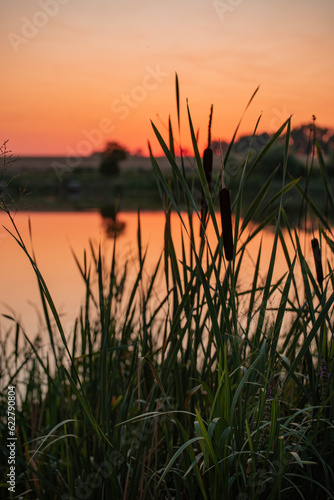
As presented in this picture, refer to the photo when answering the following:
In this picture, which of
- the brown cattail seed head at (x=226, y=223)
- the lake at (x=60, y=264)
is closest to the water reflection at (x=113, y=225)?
the lake at (x=60, y=264)

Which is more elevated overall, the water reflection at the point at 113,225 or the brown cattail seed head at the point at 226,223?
the brown cattail seed head at the point at 226,223

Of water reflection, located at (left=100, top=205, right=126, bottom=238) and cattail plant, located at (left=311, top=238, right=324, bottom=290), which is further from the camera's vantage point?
water reflection, located at (left=100, top=205, right=126, bottom=238)

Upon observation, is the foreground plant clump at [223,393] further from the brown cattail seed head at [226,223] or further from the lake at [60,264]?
the lake at [60,264]

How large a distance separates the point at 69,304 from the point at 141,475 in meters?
4.16

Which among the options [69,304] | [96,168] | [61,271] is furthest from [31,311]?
[96,168]

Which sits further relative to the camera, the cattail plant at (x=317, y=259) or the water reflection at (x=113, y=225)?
the water reflection at (x=113, y=225)

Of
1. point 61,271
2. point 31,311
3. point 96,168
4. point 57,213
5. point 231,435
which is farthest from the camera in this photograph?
point 96,168

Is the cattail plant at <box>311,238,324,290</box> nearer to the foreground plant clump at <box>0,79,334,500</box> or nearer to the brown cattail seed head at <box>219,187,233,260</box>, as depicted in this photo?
the foreground plant clump at <box>0,79,334,500</box>

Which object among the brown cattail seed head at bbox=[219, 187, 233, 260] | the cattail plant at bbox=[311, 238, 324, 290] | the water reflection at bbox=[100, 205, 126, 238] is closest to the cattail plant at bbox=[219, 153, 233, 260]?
the brown cattail seed head at bbox=[219, 187, 233, 260]

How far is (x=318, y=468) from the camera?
117cm

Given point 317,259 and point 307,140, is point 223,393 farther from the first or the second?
point 307,140

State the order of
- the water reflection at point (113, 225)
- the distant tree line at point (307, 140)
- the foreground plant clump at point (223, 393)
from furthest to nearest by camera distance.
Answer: the water reflection at point (113, 225), the distant tree line at point (307, 140), the foreground plant clump at point (223, 393)

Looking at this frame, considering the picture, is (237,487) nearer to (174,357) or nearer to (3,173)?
(174,357)

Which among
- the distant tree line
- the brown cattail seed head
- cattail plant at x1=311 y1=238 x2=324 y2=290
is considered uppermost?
the distant tree line
